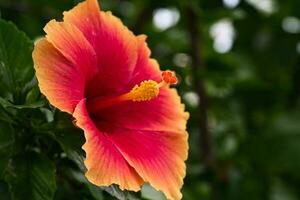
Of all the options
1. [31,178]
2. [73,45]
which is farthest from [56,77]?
[31,178]

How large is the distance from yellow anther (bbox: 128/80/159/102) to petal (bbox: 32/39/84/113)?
10cm

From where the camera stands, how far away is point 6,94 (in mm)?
1193

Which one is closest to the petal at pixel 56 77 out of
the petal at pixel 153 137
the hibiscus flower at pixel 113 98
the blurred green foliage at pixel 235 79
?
the hibiscus flower at pixel 113 98

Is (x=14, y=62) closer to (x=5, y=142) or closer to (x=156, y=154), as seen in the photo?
(x=5, y=142)

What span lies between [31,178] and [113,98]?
0.20 meters

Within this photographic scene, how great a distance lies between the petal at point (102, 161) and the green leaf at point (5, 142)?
0.51 ft

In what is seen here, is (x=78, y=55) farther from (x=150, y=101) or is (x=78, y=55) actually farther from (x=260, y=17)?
(x=260, y=17)

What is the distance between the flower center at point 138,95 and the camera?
1.14 metres

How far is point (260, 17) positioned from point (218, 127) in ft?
1.56

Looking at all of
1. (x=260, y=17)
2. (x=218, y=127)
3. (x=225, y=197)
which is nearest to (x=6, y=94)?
(x=225, y=197)

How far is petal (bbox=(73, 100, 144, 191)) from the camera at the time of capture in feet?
3.30

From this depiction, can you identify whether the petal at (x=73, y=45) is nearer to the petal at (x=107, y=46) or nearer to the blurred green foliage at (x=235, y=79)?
the petal at (x=107, y=46)

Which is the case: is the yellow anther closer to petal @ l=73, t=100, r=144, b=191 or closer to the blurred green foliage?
petal @ l=73, t=100, r=144, b=191

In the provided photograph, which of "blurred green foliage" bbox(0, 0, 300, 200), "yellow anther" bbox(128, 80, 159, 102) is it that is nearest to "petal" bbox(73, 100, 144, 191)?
"yellow anther" bbox(128, 80, 159, 102)
